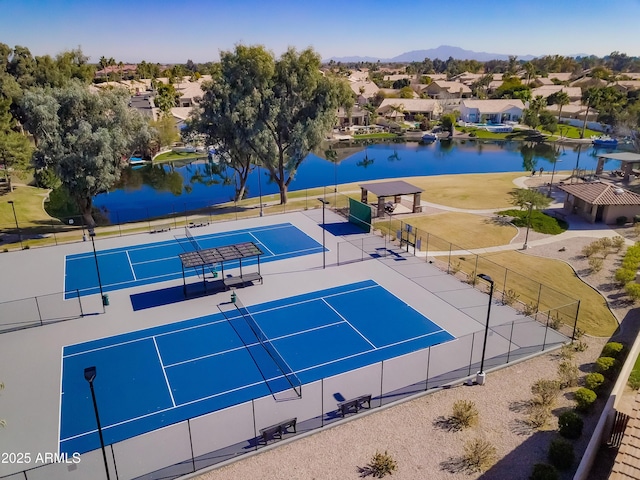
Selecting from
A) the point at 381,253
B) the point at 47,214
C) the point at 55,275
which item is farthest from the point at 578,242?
the point at 47,214

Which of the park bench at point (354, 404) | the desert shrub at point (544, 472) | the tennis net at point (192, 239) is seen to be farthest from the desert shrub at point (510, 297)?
the tennis net at point (192, 239)

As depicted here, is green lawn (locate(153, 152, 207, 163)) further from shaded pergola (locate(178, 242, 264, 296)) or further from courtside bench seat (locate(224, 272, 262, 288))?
courtside bench seat (locate(224, 272, 262, 288))

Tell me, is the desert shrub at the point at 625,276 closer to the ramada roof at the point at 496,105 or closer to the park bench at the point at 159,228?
the park bench at the point at 159,228

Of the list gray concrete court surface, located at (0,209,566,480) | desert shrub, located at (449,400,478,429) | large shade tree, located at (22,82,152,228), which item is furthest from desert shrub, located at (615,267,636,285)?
large shade tree, located at (22,82,152,228)

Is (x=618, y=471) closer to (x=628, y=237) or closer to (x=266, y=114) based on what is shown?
(x=628, y=237)

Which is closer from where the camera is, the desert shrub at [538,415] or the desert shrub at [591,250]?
the desert shrub at [538,415]

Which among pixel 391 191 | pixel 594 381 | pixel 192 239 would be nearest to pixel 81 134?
pixel 192 239

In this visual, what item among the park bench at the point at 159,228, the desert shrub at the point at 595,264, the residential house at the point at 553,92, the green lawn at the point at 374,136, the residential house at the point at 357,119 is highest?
the residential house at the point at 553,92
